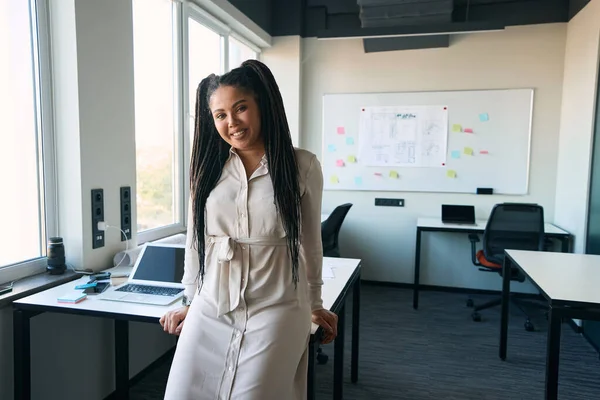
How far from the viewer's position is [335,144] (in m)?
4.64

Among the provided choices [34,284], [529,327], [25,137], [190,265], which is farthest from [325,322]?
[529,327]

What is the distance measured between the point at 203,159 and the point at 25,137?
1237 mm

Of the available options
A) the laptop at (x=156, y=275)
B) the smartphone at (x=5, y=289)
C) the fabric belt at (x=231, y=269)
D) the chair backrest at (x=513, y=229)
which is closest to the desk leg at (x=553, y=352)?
the fabric belt at (x=231, y=269)

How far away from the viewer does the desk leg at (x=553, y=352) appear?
73.6 inches

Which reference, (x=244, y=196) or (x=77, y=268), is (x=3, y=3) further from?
(x=244, y=196)

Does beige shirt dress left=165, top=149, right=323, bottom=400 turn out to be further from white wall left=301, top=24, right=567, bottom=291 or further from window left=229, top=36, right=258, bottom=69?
white wall left=301, top=24, right=567, bottom=291

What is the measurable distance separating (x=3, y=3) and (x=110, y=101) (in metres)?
0.60

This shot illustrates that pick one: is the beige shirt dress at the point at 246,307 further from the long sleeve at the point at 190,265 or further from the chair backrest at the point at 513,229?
the chair backrest at the point at 513,229

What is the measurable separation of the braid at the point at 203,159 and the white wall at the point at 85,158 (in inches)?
42.1

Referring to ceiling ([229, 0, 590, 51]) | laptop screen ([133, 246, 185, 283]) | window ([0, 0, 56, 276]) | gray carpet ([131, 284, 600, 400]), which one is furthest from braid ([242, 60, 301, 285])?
ceiling ([229, 0, 590, 51])

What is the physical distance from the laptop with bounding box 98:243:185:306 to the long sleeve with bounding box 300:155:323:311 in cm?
79

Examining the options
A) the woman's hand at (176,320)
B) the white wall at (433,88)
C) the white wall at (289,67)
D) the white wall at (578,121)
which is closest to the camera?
the woman's hand at (176,320)

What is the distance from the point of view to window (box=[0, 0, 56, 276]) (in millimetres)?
1944

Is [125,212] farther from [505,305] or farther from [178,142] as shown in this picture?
[505,305]
